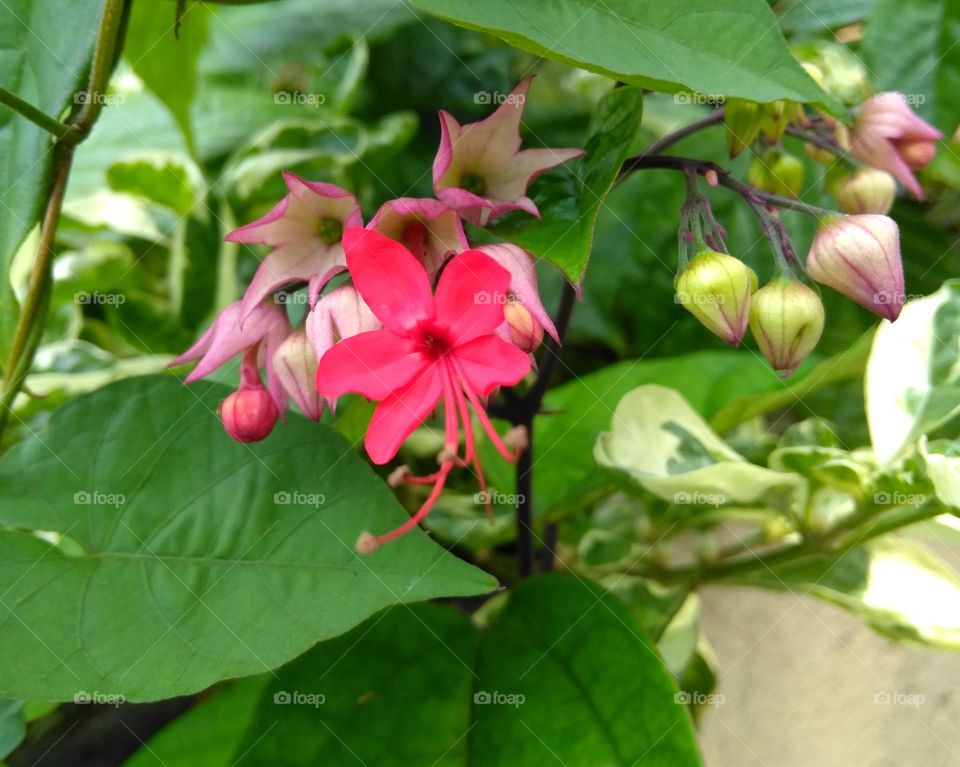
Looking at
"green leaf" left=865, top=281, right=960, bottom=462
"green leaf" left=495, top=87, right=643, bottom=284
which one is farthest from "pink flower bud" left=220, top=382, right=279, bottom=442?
"green leaf" left=865, top=281, right=960, bottom=462

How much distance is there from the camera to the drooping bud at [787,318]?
1.21 ft

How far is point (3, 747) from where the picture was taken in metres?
0.43

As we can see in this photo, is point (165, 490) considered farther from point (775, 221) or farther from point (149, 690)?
point (775, 221)

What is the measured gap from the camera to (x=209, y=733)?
52 centimetres

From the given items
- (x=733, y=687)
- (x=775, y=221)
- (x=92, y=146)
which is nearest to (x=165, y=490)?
(x=775, y=221)

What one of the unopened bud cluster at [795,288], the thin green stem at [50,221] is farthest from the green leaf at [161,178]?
the unopened bud cluster at [795,288]

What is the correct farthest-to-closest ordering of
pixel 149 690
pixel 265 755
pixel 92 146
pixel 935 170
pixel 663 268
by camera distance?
1. pixel 92 146
2. pixel 663 268
3. pixel 935 170
4. pixel 265 755
5. pixel 149 690

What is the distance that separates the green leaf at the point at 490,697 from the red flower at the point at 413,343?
0.56 feet

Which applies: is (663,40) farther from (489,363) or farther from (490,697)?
(490,697)

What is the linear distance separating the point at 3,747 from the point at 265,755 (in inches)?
4.7

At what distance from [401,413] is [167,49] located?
0.37 meters

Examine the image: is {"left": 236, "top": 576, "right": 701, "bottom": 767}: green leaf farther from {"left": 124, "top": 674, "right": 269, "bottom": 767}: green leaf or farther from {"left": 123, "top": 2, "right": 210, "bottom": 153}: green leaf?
{"left": 123, "top": 2, "right": 210, "bottom": 153}: green leaf

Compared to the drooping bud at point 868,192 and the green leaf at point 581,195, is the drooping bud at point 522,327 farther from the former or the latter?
the drooping bud at point 868,192

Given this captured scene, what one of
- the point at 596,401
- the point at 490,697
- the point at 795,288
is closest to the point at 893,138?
the point at 795,288
